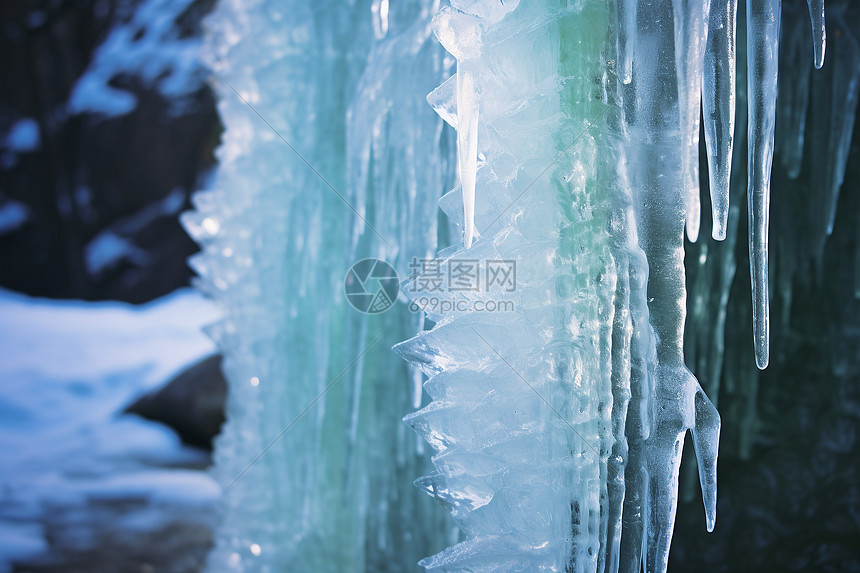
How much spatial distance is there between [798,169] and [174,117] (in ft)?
24.0

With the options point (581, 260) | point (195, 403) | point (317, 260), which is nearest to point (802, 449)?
point (581, 260)

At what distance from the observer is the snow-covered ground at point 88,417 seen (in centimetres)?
347

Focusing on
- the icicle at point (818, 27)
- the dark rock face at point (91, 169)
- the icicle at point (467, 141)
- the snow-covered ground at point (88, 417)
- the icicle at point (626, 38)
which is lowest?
the snow-covered ground at point (88, 417)

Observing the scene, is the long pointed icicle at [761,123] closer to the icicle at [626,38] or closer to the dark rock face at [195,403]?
the icicle at [626,38]

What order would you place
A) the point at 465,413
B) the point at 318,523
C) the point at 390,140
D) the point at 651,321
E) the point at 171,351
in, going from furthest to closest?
the point at 171,351
the point at 318,523
the point at 390,140
the point at 465,413
the point at 651,321

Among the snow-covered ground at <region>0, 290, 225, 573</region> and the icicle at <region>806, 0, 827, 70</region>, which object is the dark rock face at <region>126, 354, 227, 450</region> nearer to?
the snow-covered ground at <region>0, 290, 225, 573</region>

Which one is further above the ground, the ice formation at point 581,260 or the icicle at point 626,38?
the icicle at point 626,38

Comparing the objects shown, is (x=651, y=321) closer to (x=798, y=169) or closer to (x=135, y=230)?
(x=798, y=169)

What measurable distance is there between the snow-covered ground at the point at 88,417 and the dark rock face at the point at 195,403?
102 mm

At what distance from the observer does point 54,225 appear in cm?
803

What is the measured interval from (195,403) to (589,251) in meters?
4.12

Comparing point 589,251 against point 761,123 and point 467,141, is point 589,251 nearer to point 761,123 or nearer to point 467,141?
point 467,141

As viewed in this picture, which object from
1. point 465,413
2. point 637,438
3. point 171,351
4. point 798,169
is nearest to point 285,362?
point 465,413

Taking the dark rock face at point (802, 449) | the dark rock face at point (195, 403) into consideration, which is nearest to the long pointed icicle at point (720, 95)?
the dark rock face at point (802, 449)
